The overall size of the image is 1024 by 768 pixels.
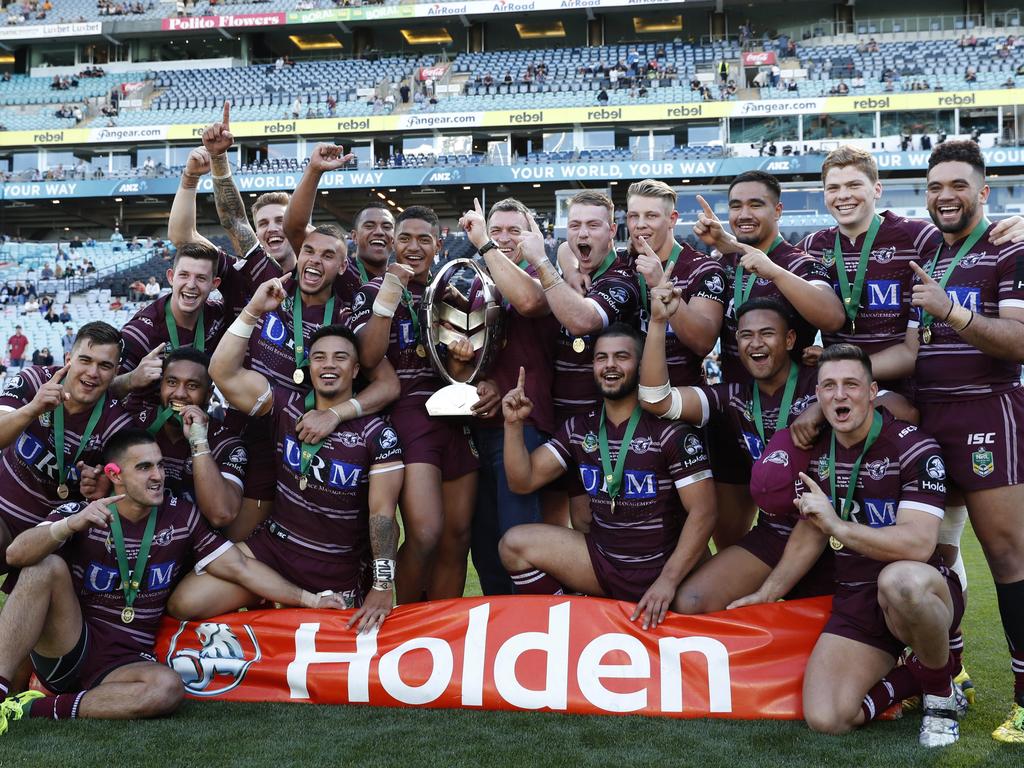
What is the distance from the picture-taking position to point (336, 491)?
4.31 metres

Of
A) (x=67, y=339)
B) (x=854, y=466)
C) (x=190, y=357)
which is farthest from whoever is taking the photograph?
(x=67, y=339)

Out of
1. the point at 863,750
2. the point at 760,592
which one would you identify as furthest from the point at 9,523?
the point at 863,750

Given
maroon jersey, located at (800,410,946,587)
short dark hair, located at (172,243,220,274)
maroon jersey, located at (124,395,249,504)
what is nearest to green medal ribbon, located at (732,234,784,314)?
maroon jersey, located at (800,410,946,587)

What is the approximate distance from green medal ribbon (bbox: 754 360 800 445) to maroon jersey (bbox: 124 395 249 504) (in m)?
2.47

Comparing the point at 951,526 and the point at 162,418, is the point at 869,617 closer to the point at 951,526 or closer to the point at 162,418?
the point at 951,526

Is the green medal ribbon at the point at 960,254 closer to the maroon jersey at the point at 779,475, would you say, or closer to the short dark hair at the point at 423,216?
the maroon jersey at the point at 779,475

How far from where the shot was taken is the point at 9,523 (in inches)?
168

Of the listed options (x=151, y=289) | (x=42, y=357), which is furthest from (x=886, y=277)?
(x=151, y=289)

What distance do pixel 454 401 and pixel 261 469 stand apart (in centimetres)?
110

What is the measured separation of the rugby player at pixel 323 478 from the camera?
4297 mm

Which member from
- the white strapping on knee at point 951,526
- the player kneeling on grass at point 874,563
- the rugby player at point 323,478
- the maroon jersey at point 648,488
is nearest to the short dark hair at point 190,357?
the rugby player at point 323,478

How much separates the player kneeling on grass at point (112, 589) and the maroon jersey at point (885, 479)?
2.20 meters

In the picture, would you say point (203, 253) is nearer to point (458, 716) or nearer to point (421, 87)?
point (458, 716)

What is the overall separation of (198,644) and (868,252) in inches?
135
